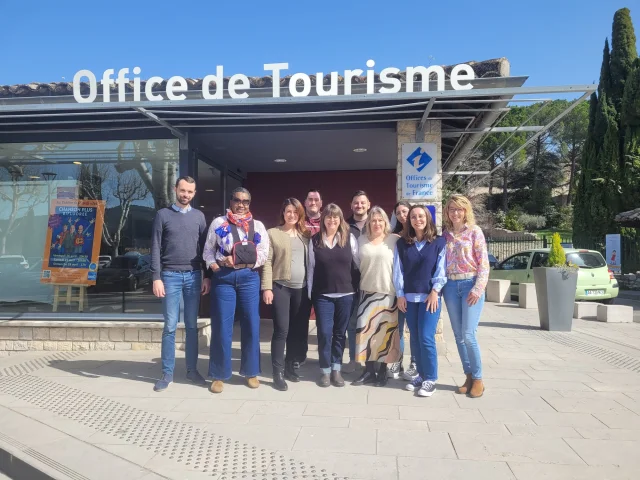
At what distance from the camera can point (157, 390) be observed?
478cm

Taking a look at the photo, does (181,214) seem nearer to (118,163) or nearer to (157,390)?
(157,390)

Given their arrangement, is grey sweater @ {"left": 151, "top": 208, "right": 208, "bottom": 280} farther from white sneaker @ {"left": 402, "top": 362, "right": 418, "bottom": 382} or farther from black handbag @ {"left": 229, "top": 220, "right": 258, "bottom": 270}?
white sneaker @ {"left": 402, "top": 362, "right": 418, "bottom": 382}

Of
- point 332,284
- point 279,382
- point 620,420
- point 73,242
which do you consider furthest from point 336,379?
point 73,242

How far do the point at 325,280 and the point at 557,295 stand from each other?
524 cm

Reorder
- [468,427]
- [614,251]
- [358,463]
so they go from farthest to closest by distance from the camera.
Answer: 1. [614,251]
2. [468,427]
3. [358,463]

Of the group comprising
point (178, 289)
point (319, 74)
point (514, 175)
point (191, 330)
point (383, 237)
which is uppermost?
point (514, 175)

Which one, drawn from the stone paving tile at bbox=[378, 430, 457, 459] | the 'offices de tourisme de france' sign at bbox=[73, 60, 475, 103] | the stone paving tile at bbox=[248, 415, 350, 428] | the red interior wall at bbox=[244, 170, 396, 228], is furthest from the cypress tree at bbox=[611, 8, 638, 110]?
the stone paving tile at bbox=[248, 415, 350, 428]

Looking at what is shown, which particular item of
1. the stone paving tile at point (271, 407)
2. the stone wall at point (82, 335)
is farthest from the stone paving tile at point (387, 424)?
the stone wall at point (82, 335)

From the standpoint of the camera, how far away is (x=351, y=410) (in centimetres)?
420

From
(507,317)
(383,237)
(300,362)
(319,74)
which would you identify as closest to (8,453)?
(300,362)

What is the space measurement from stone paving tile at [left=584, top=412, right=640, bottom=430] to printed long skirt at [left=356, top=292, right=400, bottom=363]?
184 cm

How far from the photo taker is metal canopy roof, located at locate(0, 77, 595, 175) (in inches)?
214

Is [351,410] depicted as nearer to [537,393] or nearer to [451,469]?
[451,469]

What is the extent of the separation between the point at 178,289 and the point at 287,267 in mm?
1137
